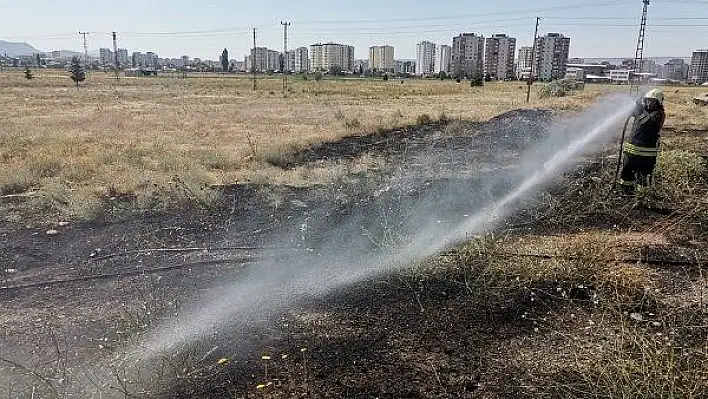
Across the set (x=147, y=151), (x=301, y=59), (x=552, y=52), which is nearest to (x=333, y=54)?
(x=301, y=59)

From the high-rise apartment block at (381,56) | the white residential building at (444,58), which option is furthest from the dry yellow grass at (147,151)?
the high-rise apartment block at (381,56)

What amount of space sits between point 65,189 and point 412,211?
5247mm

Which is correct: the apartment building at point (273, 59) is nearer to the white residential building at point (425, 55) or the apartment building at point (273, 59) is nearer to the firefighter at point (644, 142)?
the white residential building at point (425, 55)

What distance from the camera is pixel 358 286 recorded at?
197 inches

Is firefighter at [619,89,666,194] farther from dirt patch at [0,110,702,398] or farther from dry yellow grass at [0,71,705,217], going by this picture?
dry yellow grass at [0,71,705,217]

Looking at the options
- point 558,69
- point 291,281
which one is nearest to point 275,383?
point 291,281

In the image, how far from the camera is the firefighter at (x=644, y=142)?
7332mm

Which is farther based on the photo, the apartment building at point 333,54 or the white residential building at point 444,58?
the apartment building at point 333,54

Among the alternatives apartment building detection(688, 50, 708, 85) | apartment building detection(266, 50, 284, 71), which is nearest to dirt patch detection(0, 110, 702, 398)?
apartment building detection(688, 50, 708, 85)

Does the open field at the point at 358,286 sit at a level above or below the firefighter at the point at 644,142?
below

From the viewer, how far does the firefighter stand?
7332 millimetres

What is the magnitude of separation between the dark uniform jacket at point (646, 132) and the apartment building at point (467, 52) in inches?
4745

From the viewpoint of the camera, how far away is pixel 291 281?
5.23 m

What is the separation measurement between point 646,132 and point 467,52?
128m
